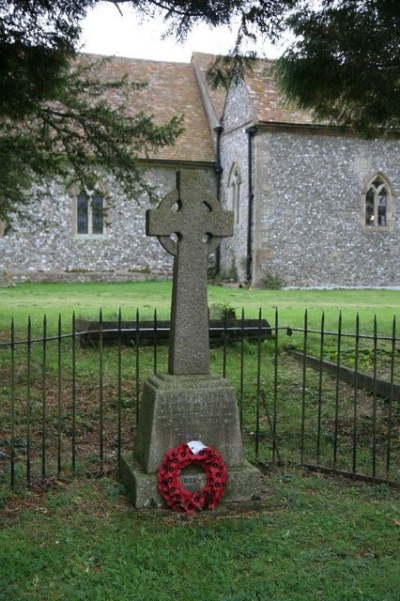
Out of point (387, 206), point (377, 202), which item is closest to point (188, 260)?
point (377, 202)

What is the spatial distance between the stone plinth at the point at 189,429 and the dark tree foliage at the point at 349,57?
380cm

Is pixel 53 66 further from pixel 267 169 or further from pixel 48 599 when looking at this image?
pixel 267 169

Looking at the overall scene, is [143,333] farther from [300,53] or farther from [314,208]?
[314,208]

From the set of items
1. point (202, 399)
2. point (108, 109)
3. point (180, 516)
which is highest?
point (108, 109)

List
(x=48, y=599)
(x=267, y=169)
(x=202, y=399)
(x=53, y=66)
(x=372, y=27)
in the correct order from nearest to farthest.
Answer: (x=48, y=599)
(x=202, y=399)
(x=372, y=27)
(x=53, y=66)
(x=267, y=169)

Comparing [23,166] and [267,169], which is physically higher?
[267,169]

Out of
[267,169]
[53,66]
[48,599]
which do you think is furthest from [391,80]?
[267,169]

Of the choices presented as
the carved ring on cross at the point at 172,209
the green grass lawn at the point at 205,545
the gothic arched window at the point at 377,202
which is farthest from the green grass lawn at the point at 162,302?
the green grass lawn at the point at 205,545

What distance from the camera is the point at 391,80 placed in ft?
23.1

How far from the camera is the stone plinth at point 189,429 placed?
4996 millimetres

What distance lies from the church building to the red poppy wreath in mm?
18595

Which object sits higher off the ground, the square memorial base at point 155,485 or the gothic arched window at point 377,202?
the gothic arched window at point 377,202

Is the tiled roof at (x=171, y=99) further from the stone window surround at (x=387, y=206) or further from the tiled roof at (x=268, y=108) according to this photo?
the stone window surround at (x=387, y=206)

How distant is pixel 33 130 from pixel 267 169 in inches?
542
